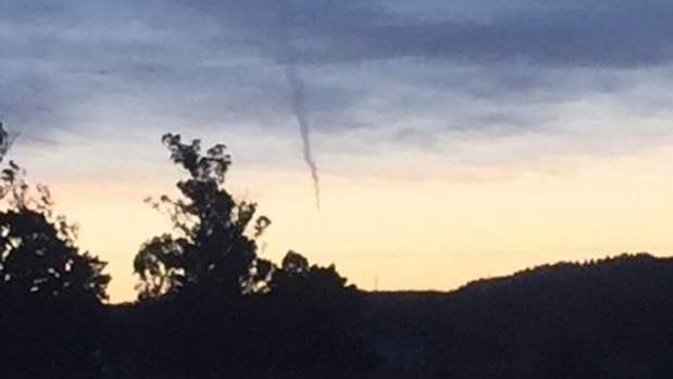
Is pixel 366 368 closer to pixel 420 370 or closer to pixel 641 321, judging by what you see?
pixel 420 370

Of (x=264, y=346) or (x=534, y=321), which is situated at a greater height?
(x=534, y=321)

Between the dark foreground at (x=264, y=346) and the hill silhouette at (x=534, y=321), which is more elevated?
the hill silhouette at (x=534, y=321)

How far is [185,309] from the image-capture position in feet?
284

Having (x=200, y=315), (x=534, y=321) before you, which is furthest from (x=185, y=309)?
(x=534, y=321)

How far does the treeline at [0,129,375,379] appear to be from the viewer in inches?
3297

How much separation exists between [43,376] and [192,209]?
1176 cm

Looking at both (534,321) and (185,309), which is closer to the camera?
(185,309)

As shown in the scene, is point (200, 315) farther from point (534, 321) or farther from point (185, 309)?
point (534, 321)

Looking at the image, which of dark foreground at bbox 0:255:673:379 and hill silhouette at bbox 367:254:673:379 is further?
hill silhouette at bbox 367:254:673:379

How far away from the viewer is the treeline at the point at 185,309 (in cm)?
8375

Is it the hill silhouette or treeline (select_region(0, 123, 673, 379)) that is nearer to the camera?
treeline (select_region(0, 123, 673, 379))

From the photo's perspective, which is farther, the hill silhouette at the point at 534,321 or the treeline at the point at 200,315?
the hill silhouette at the point at 534,321

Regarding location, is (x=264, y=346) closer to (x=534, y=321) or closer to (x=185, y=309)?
(x=185, y=309)

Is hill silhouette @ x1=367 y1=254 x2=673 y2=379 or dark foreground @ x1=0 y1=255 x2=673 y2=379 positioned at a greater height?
hill silhouette @ x1=367 y1=254 x2=673 y2=379
